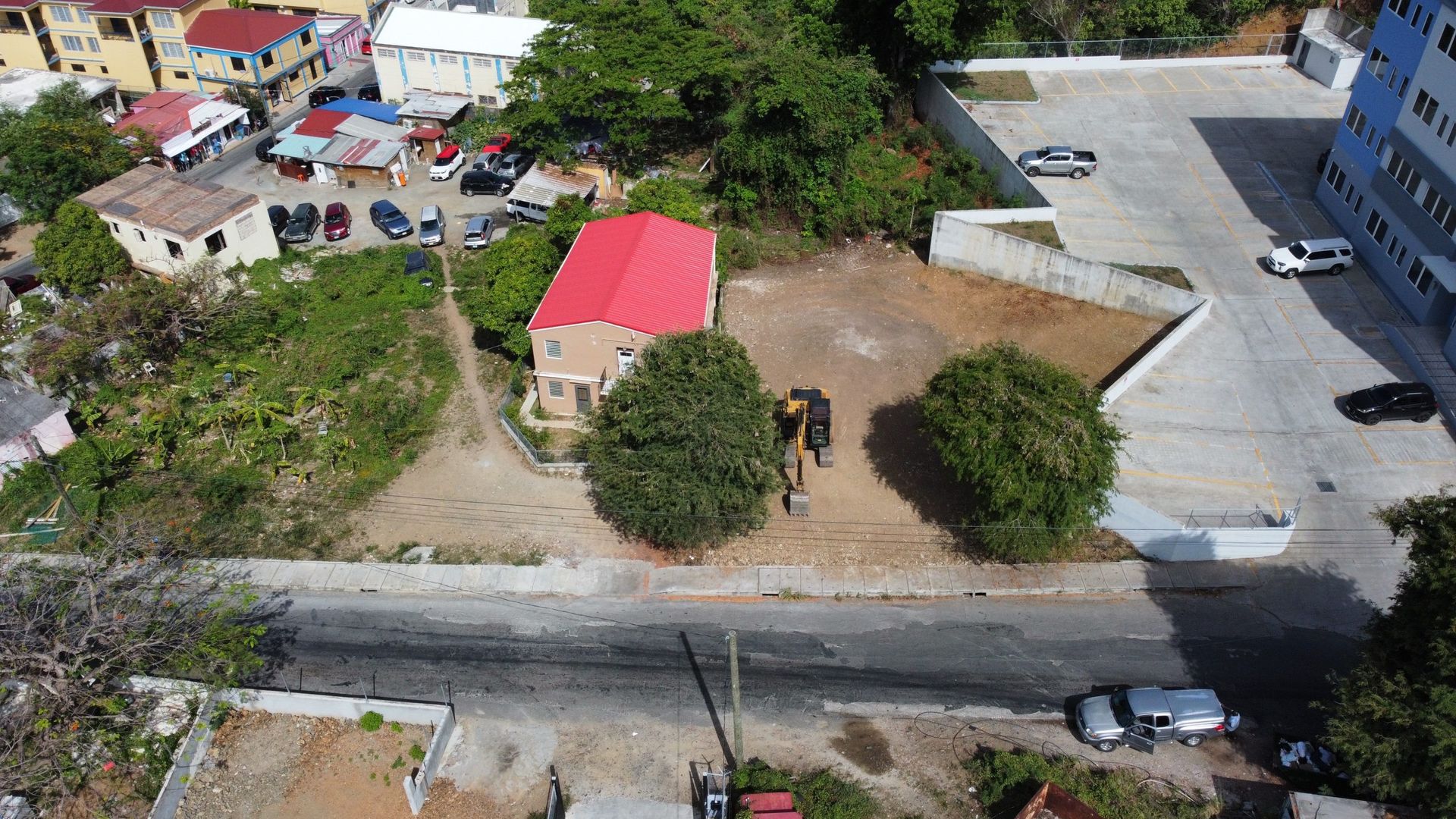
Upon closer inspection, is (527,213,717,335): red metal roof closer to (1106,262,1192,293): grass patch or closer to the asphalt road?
the asphalt road

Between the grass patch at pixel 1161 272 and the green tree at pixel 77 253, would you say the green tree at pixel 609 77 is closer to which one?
the green tree at pixel 77 253

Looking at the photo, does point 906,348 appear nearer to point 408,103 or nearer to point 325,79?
point 408,103

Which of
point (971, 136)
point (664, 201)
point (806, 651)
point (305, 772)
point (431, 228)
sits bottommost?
point (305, 772)

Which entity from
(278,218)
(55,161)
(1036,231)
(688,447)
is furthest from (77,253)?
(1036,231)

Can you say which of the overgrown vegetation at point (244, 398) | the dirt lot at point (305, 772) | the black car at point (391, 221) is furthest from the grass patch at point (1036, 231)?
the dirt lot at point (305, 772)

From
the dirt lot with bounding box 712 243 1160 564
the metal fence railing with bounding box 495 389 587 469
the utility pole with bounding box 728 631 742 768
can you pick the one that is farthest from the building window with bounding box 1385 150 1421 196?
the metal fence railing with bounding box 495 389 587 469

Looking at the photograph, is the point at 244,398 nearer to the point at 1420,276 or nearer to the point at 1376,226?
the point at 1420,276
